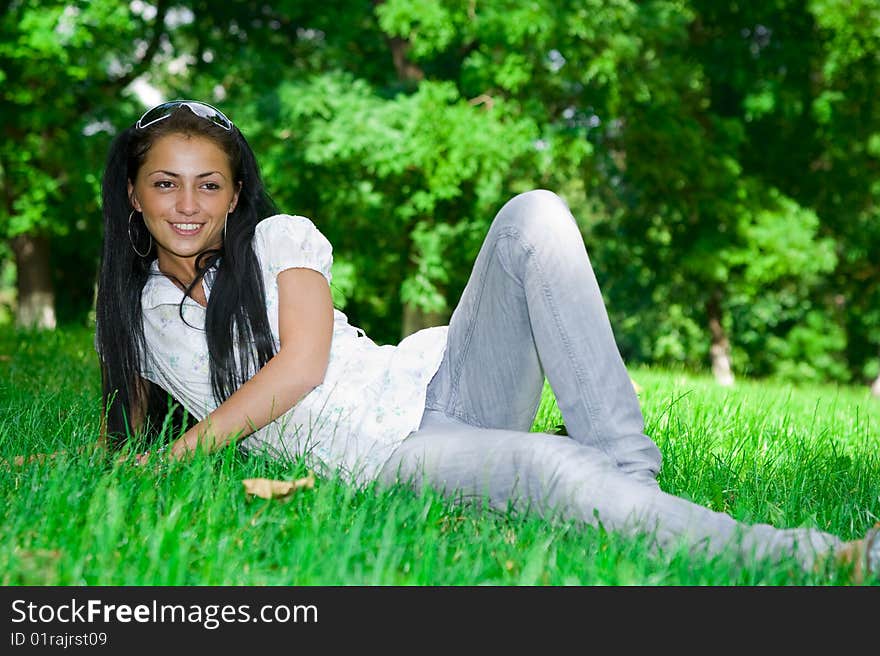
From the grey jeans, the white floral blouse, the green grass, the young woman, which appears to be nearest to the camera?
the green grass

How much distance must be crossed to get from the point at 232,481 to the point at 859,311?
1678 cm

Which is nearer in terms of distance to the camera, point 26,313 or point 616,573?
point 616,573

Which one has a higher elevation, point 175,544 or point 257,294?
point 257,294

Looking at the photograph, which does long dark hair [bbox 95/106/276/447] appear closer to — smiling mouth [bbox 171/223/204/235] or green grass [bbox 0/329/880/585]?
smiling mouth [bbox 171/223/204/235]

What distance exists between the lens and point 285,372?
2604 mm

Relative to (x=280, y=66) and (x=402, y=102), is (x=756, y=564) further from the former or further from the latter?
(x=280, y=66)

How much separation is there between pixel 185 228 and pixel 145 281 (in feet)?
0.85

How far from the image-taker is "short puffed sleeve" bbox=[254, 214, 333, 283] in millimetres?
2748

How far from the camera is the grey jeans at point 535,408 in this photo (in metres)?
2.15

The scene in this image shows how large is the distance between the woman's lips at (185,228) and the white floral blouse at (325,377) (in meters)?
0.14

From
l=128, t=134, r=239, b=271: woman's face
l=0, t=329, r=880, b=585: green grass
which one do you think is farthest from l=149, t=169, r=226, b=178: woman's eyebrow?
l=0, t=329, r=880, b=585: green grass

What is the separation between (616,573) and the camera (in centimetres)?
190
